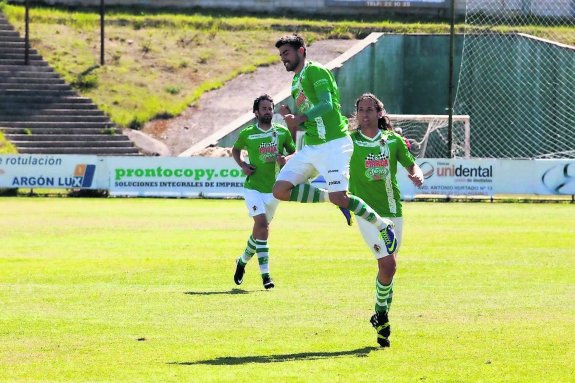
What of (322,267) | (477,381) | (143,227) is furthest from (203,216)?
(477,381)

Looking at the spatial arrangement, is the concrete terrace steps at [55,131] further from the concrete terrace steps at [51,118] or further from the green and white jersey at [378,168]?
the green and white jersey at [378,168]

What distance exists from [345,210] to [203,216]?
20049mm

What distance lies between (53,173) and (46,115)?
1106 cm

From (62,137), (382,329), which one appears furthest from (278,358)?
(62,137)

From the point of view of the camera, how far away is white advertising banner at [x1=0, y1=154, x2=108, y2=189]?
4362 cm

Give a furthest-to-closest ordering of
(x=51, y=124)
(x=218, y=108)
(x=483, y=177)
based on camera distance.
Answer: (x=218, y=108) < (x=51, y=124) < (x=483, y=177)

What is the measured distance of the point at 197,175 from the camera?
143 ft

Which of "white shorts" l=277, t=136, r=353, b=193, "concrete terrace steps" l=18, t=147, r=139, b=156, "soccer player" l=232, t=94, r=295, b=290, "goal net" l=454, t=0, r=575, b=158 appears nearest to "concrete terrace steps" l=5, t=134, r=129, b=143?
"concrete terrace steps" l=18, t=147, r=139, b=156

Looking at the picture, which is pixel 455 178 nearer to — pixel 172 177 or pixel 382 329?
pixel 172 177

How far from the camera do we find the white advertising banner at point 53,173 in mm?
43625

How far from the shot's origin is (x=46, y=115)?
5416 cm

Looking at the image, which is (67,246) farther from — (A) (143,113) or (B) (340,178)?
(A) (143,113)

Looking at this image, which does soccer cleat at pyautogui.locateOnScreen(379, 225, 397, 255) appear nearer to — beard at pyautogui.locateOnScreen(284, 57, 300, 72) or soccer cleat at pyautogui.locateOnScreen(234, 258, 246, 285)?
beard at pyautogui.locateOnScreen(284, 57, 300, 72)

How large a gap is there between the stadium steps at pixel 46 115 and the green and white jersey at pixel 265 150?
34.6 meters
